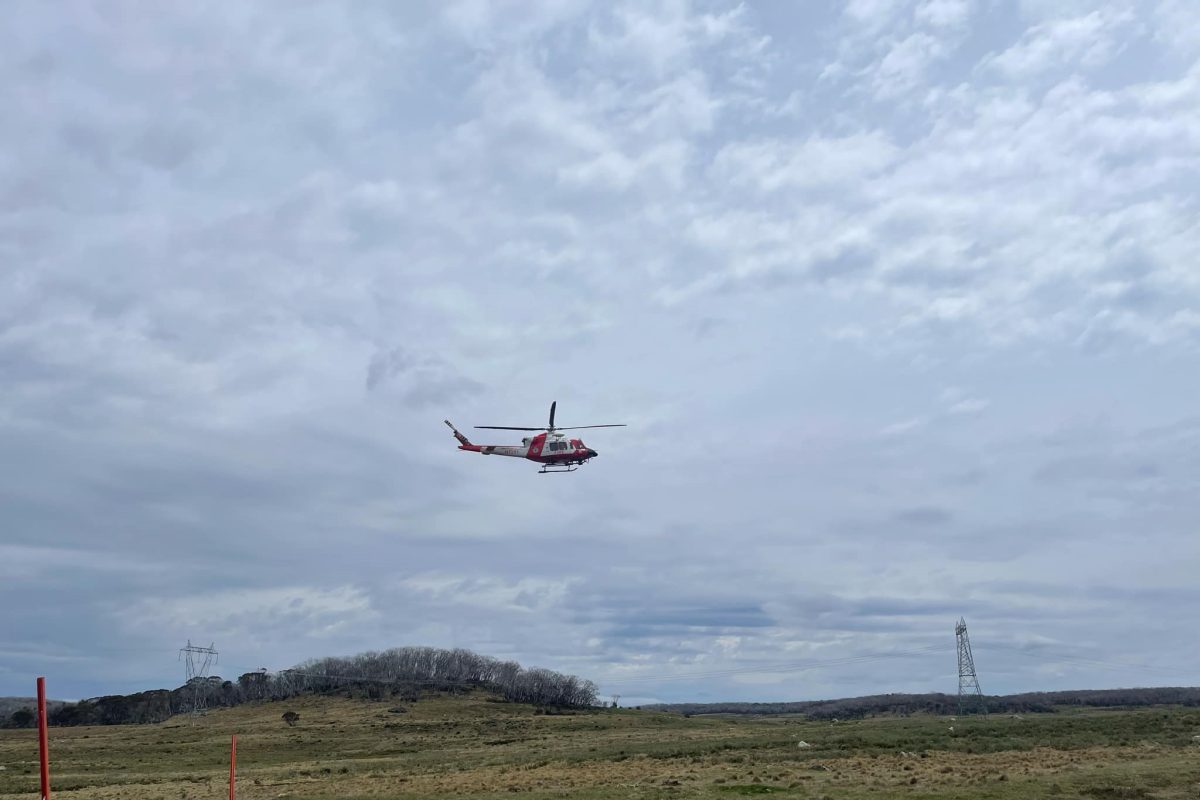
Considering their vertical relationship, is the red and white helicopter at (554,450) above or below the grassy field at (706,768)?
above

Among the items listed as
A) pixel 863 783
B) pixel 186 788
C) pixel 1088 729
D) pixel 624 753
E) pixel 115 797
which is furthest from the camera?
pixel 1088 729

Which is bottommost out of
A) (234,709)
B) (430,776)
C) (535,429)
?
(234,709)

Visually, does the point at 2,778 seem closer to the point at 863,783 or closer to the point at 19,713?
the point at 863,783

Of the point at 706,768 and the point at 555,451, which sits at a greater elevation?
the point at 555,451

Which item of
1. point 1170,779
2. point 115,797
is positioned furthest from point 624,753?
point 1170,779

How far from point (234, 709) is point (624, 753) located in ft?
495

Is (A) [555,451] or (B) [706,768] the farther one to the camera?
(A) [555,451]

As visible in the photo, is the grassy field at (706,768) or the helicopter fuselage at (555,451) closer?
the grassy field at (706,768)

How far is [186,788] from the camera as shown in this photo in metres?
45.8

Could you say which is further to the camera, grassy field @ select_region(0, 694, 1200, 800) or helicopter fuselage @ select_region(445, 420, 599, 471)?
helicopter fuselage @ select_region(445, 420, 599, 471)

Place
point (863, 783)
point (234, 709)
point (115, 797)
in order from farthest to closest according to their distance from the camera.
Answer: point (234, 709)
point (115, 797)
point (863, 783)

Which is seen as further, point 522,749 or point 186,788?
point 522,749

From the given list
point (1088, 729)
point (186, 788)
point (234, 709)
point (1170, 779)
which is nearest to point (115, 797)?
point (186, 788)

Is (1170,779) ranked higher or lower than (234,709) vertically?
higher
